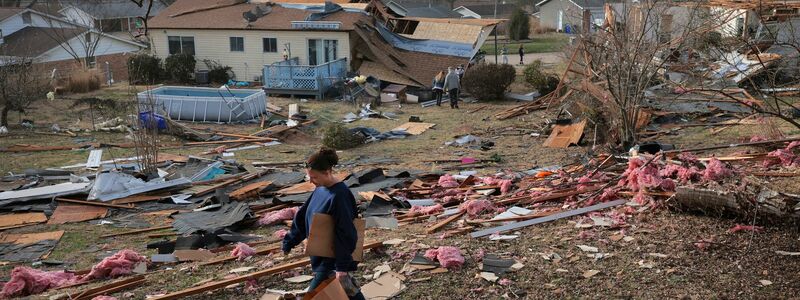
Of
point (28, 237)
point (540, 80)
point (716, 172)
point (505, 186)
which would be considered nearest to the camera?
point (716, 172)

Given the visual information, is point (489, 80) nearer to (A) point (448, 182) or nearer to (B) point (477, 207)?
(A) point (448, 182)

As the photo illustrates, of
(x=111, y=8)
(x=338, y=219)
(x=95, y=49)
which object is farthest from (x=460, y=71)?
(x=111, y=8)

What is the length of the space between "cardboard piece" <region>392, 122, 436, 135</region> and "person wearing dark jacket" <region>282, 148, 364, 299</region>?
51.0 feet

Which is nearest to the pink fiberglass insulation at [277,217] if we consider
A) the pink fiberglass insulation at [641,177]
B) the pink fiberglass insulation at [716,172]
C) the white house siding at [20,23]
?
the pink fiberglass insulation at [641,177]

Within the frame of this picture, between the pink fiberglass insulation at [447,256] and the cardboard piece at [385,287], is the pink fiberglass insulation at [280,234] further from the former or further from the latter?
the cardboard piece at [385,287]

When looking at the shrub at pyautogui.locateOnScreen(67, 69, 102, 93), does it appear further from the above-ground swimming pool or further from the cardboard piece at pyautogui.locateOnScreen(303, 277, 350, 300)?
the cardboard piece at pyautogui.locateOnScreen(303, 277, 350, 300)

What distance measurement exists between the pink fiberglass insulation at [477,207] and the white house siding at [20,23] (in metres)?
44.1

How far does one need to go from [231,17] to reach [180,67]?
3441 mm

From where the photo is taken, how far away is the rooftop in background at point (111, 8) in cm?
6106

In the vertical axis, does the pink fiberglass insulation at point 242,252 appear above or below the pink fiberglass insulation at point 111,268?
above

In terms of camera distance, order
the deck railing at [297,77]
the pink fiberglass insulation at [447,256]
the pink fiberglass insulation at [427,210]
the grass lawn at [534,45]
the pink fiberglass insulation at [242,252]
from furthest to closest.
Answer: the grass lawn at [534,45]
the deck railing at [297,77]
the pink fiberglass insulation at [427,210]
the pink fiberglass insulation at [242,252]
the pink fiberglass insulation at [447,256]

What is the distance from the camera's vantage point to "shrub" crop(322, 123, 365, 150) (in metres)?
18.7

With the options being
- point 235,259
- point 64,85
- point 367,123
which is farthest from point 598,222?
point 64,85

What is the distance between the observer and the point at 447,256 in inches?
283
